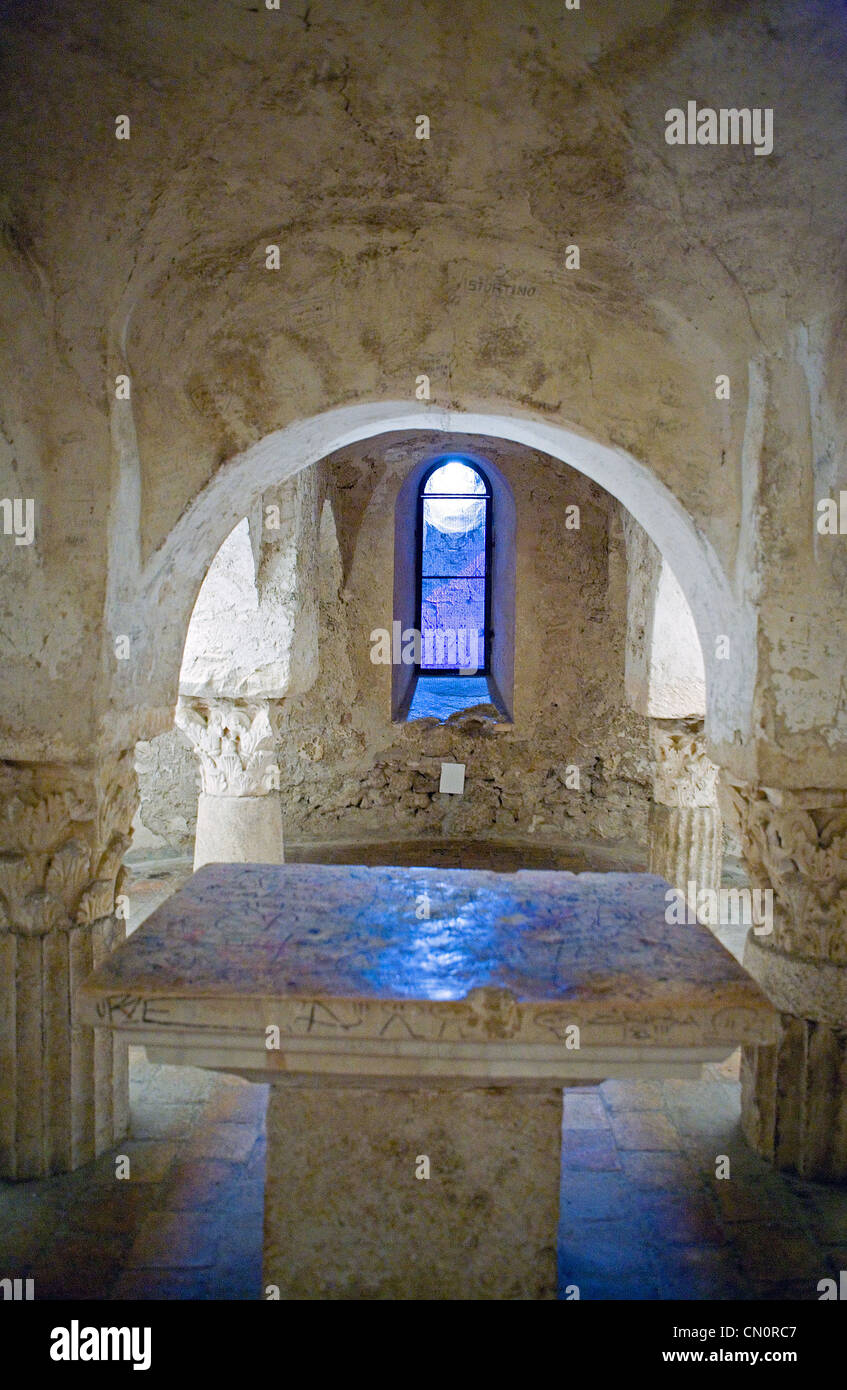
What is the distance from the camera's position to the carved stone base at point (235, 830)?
595 centimetres

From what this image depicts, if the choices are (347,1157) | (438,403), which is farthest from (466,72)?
(347,1157)

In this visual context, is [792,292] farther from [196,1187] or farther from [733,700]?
[196,1187]

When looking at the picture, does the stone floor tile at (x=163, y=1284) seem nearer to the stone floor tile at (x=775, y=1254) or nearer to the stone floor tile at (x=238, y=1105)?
the stone floor tile at (x=238, y=1105)

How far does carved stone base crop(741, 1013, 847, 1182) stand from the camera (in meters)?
3.46

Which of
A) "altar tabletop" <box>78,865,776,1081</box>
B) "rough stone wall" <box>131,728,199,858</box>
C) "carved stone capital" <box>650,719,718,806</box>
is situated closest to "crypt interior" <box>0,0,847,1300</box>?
"altar tabletop" <box>78,865,776,1081</box>

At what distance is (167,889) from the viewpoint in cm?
737

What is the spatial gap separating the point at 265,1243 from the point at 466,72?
3.58m

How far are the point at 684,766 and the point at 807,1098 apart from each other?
2.66 meters

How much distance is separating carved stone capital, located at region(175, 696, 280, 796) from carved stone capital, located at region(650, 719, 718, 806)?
2.52 m

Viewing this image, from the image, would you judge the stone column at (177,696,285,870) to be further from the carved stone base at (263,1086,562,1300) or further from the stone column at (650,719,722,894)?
the carved stone base at (263,1086,562,1300)

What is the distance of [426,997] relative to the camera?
2.30 meters

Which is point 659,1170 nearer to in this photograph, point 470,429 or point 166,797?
point 470,429

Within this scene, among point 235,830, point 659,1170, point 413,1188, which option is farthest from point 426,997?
point 235,830
